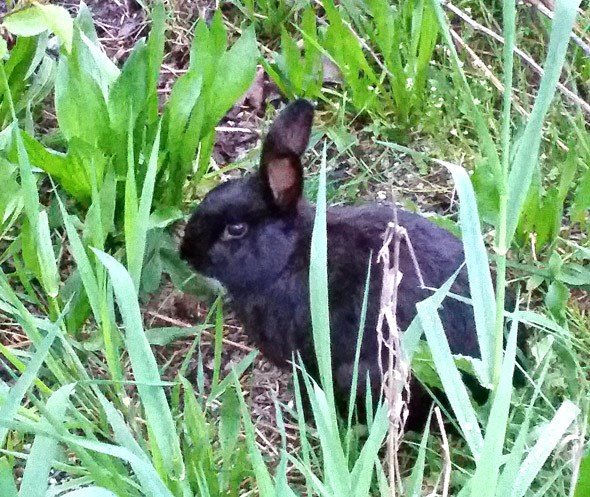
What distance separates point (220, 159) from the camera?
10.8 feet

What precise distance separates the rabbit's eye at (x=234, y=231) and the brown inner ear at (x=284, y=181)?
0.12 meters

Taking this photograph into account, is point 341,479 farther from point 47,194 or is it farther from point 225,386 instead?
point 47,194

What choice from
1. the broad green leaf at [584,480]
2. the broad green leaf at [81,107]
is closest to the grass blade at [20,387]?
the broad green leaf at [584,480]

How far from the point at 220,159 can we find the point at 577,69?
1.28m

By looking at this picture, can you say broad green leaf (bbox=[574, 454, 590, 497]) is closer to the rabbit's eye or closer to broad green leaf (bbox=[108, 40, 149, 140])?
the rabbit's eye

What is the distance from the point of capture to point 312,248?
1.64 meters

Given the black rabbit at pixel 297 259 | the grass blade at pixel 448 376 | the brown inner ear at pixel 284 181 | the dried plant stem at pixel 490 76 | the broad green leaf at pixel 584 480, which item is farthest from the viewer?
the dried plant stem at pixel 490 76

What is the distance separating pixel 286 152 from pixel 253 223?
25 centimetres

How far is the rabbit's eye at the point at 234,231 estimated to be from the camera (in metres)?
2.61

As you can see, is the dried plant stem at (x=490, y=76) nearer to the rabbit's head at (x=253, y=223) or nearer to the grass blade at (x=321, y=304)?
the rabbit's head at (x=253, y=223)

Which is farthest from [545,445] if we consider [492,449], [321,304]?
[321,304]

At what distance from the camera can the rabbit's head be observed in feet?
8.25

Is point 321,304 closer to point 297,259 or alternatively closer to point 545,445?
point 545,445

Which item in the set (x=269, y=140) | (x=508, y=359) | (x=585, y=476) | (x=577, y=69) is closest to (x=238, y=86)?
(x=269, y=140)
